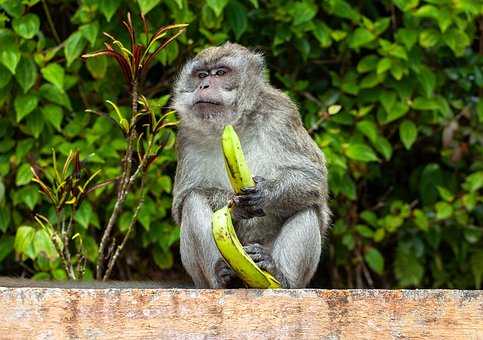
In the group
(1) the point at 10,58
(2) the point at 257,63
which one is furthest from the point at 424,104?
(1) the point at 10,58

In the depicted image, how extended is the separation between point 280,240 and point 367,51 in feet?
11.0

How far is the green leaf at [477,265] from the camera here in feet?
26.8

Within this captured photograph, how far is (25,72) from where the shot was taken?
6910 millimetres

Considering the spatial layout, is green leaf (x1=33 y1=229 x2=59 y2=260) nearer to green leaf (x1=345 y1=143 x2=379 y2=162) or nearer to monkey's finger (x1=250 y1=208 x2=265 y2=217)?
monkey's finger (x1=250 y1=208 x2=265 y2=217)

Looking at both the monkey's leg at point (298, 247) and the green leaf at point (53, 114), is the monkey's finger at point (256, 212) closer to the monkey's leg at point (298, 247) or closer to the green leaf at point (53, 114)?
the monkey's leg at point (298, 247)

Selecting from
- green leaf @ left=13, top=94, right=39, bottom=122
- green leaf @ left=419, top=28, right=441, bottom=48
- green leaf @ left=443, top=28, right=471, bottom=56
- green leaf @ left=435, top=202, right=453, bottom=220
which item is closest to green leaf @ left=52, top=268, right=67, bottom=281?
green leaf @ left=13, top=94, right=39, bottom=122

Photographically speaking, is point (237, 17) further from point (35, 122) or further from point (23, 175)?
point (23, 175)

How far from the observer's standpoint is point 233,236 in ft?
14.4

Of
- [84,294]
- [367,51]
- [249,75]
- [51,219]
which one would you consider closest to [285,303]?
[84,294]

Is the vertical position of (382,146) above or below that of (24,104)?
below

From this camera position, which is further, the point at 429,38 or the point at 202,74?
the point at 429,38

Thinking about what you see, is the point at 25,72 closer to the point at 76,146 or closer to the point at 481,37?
the point at 76,146

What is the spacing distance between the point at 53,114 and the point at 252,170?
202 centimetres

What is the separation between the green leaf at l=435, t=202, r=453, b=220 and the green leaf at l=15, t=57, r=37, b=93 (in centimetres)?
319
